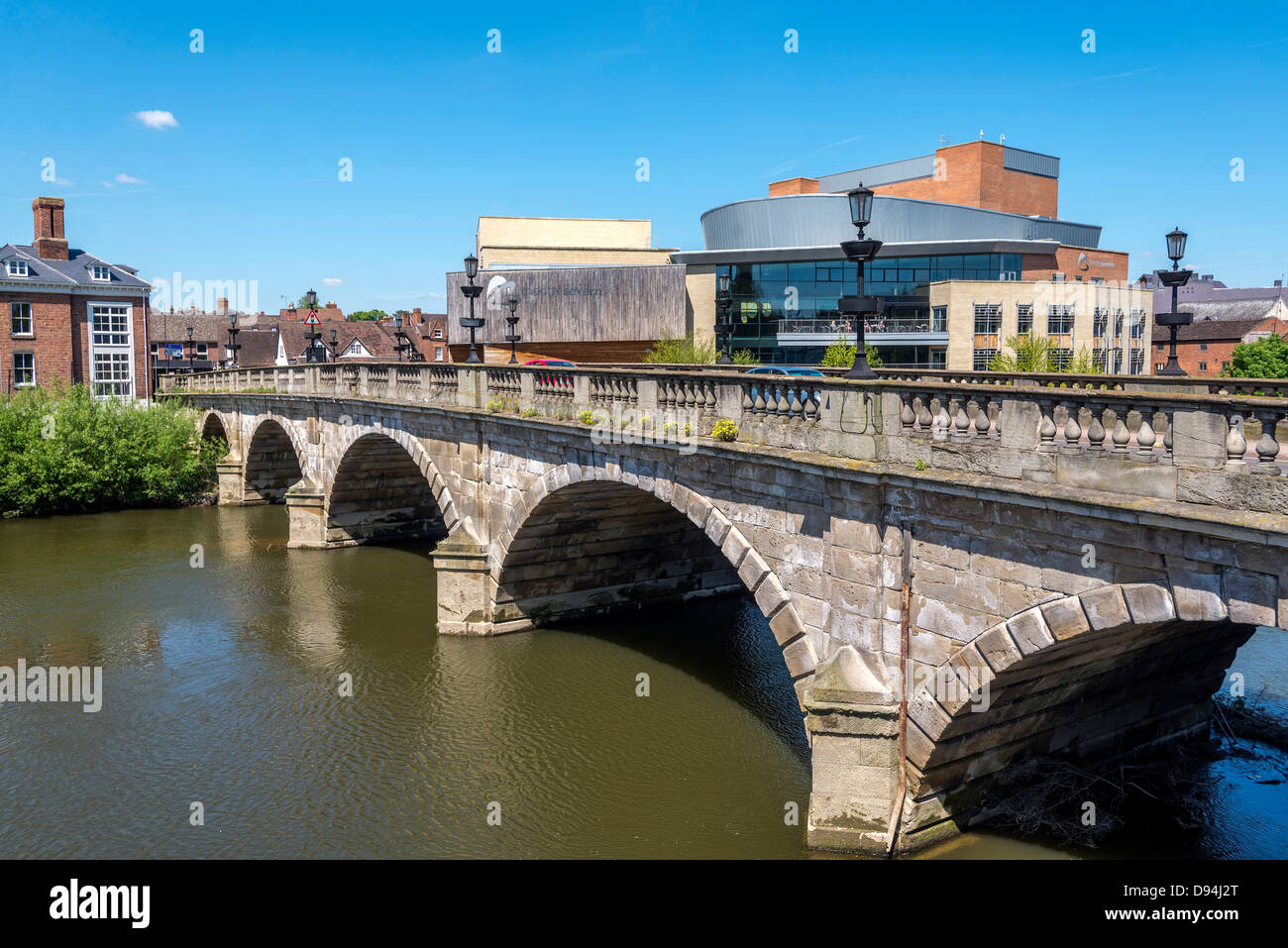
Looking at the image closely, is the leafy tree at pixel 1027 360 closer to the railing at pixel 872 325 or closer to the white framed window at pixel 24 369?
the railing at pixel 872 325

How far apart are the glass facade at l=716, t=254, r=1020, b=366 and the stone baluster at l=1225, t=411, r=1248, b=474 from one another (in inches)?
1653

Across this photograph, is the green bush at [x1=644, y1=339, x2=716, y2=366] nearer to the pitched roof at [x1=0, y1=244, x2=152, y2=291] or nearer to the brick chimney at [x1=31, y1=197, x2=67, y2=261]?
the pitched roof at [x1=0, y1=244, x2=152, y2=291]

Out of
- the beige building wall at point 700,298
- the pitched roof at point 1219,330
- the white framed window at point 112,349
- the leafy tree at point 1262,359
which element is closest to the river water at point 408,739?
the white framed window at point 112,349

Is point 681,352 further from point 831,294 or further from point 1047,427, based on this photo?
point 1047,427

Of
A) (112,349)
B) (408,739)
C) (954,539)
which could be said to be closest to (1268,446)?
(954,539)

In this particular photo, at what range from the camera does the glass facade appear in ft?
164

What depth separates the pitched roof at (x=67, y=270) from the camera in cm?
4844

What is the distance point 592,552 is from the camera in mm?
21641

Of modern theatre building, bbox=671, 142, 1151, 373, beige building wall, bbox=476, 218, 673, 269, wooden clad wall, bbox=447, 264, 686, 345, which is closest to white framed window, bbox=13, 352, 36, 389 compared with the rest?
wooden clad wall, bbox=447, 264, 686, 345

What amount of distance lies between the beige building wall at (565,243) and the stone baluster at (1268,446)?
5144 centimetres

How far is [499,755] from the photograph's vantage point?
15.2 m

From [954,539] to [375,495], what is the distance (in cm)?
2373

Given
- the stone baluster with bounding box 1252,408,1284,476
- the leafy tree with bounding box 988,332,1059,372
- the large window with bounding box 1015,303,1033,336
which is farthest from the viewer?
the large window with bounding box 1015,303,1033,336

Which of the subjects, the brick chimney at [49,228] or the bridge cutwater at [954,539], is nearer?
the bridge cutwater at [954,539]
